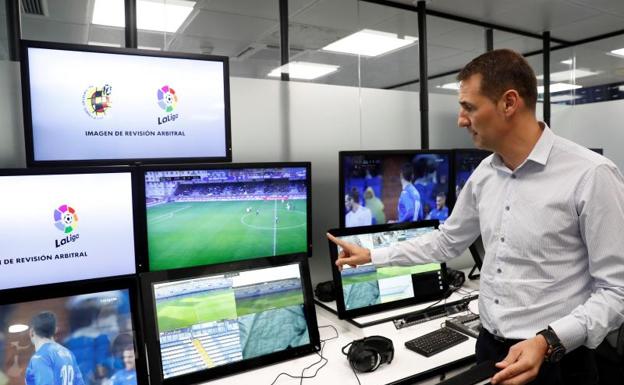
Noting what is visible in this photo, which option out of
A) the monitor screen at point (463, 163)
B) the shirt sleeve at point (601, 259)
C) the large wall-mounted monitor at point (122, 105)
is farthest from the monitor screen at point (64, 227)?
the monitor screen at point (463, 163)

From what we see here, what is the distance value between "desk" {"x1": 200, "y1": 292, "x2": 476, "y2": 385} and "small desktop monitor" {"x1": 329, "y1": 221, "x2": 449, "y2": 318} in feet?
0.43

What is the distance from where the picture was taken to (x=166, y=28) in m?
3.29

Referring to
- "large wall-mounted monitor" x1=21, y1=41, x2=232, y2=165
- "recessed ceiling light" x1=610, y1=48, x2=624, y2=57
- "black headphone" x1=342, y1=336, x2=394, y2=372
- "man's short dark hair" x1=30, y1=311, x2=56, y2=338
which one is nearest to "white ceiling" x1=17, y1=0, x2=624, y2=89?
"recessed ceiling light" x1=610, y1=48, x2=624, y2=57

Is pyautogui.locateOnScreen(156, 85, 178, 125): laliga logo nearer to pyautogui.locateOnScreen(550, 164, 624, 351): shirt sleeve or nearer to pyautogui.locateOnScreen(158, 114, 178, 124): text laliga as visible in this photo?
pyautogui.locateOnScreen(158, 114, 178, 124): text laliga

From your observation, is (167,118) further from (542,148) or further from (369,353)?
(542,148)

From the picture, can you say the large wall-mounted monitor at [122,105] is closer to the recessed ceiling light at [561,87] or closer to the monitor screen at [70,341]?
the monitor screen at [70,341]

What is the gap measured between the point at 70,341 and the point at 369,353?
2.79ft

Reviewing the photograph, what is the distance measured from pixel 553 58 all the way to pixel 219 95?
14.2 ft

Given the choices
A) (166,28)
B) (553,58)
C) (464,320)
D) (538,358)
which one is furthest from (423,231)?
(553,58)

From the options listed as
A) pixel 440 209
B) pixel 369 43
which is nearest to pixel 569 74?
pixel 369 43

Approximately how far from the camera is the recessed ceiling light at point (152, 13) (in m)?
2.94

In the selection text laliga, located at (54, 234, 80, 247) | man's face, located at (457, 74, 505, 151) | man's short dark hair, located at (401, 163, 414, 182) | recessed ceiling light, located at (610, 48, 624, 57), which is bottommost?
text laliga, located at (54, 234, 80, 247)

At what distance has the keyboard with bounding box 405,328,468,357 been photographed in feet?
4.61

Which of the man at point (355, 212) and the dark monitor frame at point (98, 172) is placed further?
the man at point (355, 212)
